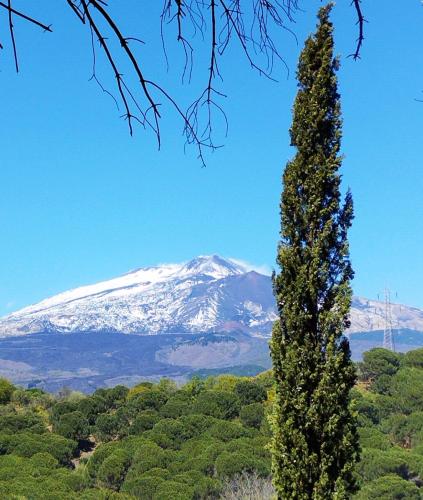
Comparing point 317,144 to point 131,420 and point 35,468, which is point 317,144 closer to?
point 35,468

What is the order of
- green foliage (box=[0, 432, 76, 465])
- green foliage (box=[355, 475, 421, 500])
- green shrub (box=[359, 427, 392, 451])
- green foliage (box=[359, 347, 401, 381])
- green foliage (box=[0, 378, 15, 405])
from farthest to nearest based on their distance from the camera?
1. green foliage (box=[359, 347, 401, 381])
2. green foliage (box=[0, 378, 15, 405])
3. green foliage (box=[0, 432, 76, 465])
4. green shrub (box=[359, 427, 392, 451])
5. green foliage (box=[355, 475, 421, 500])

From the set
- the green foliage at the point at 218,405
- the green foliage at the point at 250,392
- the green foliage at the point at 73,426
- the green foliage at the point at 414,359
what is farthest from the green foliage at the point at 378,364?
the green foliage at the point at 73,426

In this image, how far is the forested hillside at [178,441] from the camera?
2380cm

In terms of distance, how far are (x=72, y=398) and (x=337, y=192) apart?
3966cm

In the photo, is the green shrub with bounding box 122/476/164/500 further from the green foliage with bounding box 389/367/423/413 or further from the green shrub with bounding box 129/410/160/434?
the green foliage with bounding box 389/367/423/413

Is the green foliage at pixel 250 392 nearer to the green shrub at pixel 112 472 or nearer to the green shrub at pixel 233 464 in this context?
the green shrub at pixel 112 472

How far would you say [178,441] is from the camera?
31.7 metres

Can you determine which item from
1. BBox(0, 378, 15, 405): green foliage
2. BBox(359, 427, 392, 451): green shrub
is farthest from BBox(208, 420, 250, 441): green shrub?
BBox(0, 378, 15, 405): green foliage

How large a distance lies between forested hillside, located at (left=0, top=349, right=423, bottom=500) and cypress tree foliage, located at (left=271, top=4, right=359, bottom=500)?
3.62 m

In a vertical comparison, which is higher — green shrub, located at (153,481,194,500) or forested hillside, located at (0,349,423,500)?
forested hillside, located at (0,349,423,500)

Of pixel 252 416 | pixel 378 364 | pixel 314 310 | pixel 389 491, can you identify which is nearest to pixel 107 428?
pixel 252 416

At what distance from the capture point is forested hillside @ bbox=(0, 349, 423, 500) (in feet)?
78.1

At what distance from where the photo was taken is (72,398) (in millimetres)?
48875

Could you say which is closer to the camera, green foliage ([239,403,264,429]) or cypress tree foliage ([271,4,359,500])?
cypress tree foliage ([271,4,359,500])
